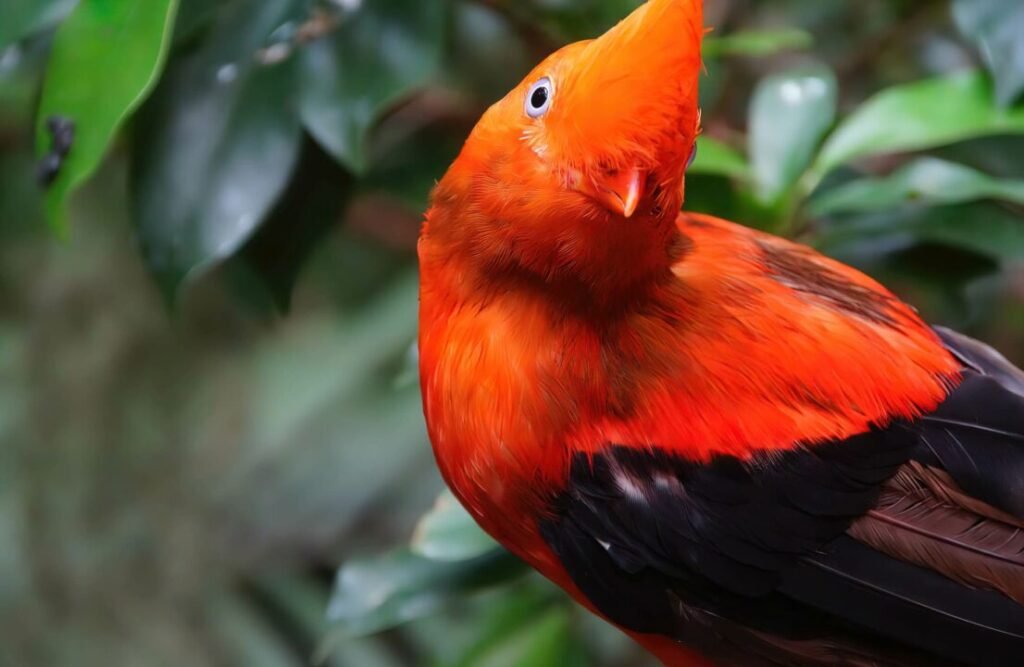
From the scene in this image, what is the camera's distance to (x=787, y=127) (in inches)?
56.2

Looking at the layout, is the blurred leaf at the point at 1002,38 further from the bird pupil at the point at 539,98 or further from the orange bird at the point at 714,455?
the bird pupil at the point at 539,98

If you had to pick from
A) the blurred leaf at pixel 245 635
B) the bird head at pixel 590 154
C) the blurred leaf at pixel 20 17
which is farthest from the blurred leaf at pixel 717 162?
the blurred leaf at pixel 245 635

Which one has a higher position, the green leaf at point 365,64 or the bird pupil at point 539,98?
the bird pupil at point 539,98

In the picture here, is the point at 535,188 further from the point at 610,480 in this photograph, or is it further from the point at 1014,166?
the point at 1014,166

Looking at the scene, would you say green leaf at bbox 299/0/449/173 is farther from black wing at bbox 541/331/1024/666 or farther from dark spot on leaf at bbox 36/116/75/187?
black wing at bbox 541/331/1024/666

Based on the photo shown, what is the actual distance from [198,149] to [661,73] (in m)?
0.70

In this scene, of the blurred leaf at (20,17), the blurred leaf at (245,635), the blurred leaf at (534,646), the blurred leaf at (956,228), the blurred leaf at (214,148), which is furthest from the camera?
the blurred leaf at (245,635)

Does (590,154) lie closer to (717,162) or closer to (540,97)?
(540,97)

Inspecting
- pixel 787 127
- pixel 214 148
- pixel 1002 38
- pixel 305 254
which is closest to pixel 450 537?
pixel 305 254

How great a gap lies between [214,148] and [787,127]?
2.43ft

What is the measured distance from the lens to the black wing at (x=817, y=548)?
3.29ft

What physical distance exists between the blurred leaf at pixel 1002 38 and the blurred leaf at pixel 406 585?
0.83 metres

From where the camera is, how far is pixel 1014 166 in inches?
56.8

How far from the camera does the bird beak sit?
30.9 inches
